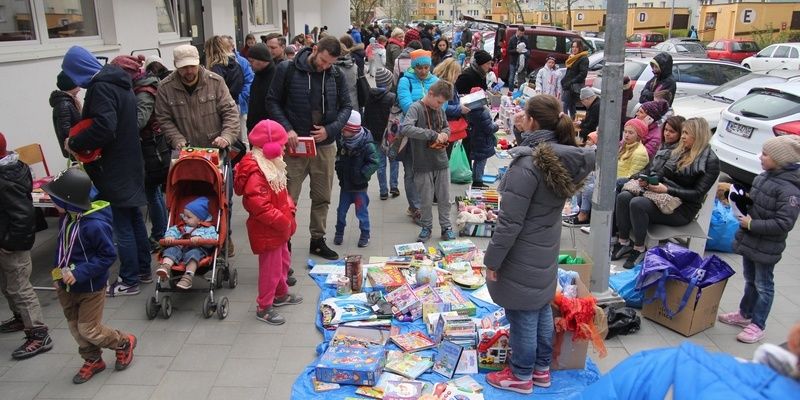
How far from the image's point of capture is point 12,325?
4.67 meters

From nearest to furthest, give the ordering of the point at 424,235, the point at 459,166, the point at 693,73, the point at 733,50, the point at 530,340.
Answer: the point at 530,340 < the point at 424,235 < the point at 459,166 < the point at 693,73 < the point at 733,50

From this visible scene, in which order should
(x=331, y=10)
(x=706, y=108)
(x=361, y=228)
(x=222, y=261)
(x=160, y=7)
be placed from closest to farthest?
(x=222, y=261) < (x=361, y=228) < (x=160, y=7) < (x=706, y=108) < (x=331, y=10)

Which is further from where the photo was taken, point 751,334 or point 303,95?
point 303,95

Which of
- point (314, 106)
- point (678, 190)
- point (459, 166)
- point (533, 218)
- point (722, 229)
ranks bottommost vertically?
point (722, 229)

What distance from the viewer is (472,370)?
4.25m

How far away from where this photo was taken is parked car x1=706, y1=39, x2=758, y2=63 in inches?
1108

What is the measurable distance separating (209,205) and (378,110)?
119 inches

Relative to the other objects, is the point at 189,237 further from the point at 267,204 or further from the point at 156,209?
the point at 156,209

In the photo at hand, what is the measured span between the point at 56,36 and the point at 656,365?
7.96 meters

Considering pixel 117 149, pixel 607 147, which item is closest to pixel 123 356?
pixel 117 149

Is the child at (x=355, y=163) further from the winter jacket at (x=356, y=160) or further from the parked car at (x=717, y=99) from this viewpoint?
the parked car at (x=717, y=99)

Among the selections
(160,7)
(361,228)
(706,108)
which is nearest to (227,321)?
(361,228)

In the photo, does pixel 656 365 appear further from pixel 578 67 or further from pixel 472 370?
pixel 578 67

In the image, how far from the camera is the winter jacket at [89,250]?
378 centimetres
